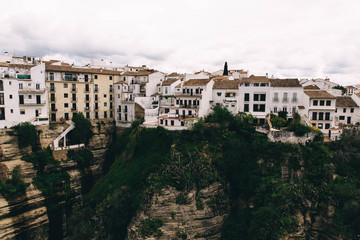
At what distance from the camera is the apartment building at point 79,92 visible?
3953 cm

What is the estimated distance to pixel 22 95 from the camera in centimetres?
3484

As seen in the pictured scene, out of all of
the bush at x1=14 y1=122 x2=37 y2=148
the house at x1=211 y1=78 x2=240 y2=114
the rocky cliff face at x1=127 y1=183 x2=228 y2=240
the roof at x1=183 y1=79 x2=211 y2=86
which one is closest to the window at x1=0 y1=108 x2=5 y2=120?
the bush at x1=14 y1=122 x2=37 y2=148

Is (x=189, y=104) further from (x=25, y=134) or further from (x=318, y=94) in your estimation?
(x=25, y=134)

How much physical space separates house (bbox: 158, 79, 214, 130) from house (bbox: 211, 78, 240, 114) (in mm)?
1061

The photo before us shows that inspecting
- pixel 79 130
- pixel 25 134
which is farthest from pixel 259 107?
pixel 25 134

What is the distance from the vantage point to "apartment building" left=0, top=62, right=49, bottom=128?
3269 cm

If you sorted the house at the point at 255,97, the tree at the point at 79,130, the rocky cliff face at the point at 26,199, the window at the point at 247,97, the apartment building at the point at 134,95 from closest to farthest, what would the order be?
the rocky cliff face at the point at 26,199 < the house at the point at 255,97 < the window at the point at 247,97 < the tree at the point at 79,130 < the apartment building at the point at 134,95

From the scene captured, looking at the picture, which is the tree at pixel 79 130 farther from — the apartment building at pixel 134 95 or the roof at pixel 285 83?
the roof at pixel 285 83

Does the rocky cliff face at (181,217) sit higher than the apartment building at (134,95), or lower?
lower

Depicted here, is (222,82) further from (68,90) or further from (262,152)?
(68,90)

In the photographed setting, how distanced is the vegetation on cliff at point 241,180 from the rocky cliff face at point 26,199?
17.2 ft

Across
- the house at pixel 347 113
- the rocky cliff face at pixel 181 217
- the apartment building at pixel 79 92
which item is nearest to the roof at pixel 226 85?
the house at pixel 347 113

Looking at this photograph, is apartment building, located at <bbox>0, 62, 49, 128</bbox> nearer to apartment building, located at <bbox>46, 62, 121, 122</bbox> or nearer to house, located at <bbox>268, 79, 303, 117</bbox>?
apartment building, located at <bbox>46, 62, 121, 122</bbox>

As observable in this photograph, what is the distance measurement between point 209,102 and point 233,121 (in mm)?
6945
